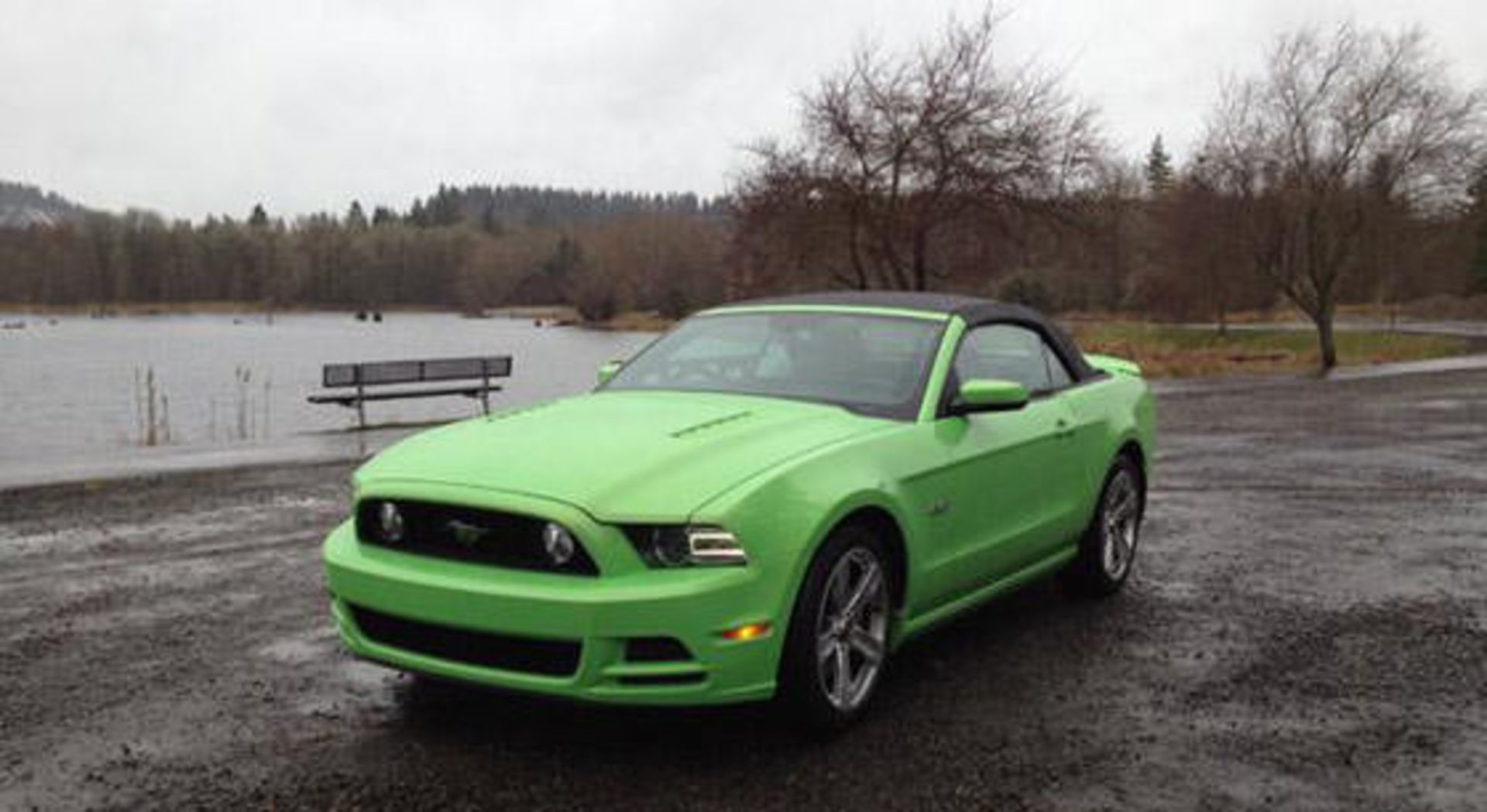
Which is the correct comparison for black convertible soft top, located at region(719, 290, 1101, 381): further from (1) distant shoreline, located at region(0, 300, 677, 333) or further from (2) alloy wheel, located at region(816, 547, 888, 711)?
(1) distant shoreline, located at region(0, 300, 677, 333)

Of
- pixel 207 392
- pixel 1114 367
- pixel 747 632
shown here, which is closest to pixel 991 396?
pixel 747 632

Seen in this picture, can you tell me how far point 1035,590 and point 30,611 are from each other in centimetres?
527

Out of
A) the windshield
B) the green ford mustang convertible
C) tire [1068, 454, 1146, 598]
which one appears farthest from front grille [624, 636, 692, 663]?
tire [1068, 454, 1146, 598]

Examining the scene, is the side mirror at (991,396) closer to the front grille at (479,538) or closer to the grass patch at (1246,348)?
the front grille at (479,538)

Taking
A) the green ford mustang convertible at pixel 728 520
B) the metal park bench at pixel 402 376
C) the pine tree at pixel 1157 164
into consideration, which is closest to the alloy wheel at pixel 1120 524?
the green ford mustang convertible at pixel 728 520

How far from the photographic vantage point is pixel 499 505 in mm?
4004

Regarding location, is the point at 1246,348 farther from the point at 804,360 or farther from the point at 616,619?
the point at 616,619

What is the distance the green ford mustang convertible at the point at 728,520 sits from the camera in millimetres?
3936

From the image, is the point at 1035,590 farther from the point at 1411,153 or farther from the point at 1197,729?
the point at 1411,153

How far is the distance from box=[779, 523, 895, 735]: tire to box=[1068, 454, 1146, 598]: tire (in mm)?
2128

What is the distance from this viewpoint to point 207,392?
31.4m

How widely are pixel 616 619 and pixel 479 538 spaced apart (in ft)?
1.89

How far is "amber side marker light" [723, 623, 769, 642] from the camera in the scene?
3.95 meters

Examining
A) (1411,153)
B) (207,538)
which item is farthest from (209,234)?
(207,538)
